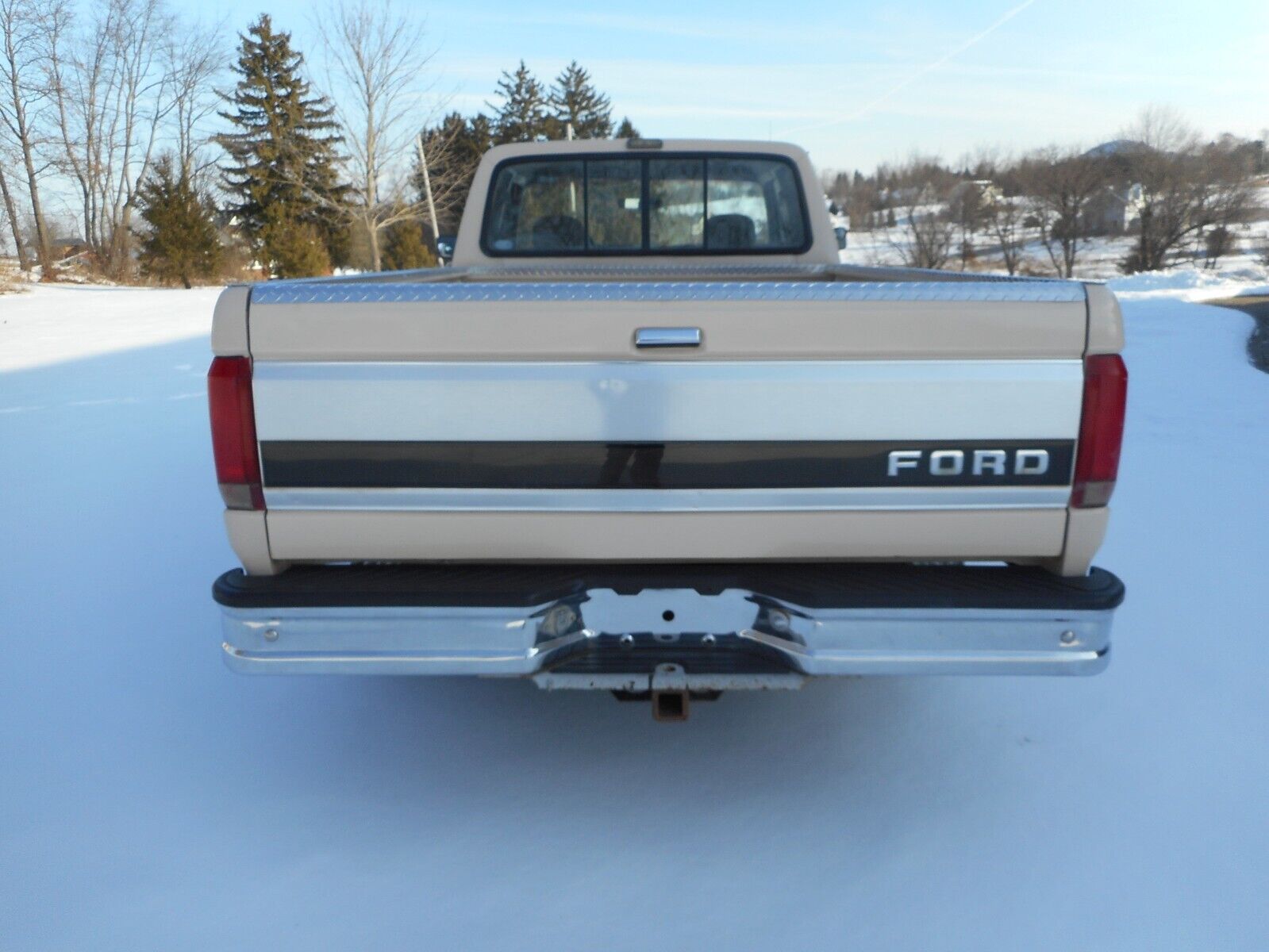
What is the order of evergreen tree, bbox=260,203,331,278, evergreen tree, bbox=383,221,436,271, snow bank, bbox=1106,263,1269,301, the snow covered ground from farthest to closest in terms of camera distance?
evergreen tree, bbox=383,221,436,271, the snow covered ground, evergreen tree, bbox=260,203,331,278, snow bank, bbox=1106,263,1269,301

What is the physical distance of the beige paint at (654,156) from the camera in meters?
4.82

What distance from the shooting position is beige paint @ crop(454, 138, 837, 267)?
4824mm

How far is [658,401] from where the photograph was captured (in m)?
2.44

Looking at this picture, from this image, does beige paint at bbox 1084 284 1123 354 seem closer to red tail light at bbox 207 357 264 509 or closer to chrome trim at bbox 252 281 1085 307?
chrome trim at bbox 252 281 1085 307

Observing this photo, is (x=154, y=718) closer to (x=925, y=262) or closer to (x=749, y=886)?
(x=749, y=886)

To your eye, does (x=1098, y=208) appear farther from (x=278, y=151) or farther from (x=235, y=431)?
(x=235, y=431)

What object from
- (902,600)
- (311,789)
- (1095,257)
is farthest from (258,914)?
(1095,257)

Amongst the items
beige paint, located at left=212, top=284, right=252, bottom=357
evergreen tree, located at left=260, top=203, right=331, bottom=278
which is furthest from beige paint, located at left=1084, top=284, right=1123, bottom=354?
evergreen tree, located at left=260, top=203, right=331, bottom=278

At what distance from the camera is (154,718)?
135 inches

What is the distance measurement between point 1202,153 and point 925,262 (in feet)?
38.6

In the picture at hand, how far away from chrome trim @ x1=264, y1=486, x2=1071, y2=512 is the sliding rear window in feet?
8.43

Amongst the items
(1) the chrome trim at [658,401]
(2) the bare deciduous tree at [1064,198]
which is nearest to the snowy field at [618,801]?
(1) the chrome trim at [658,401]

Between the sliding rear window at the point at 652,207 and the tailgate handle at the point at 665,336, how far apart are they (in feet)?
8.24

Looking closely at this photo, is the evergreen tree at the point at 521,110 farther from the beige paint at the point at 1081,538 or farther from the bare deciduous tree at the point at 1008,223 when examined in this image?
the beige paint at the point at 1081,538
